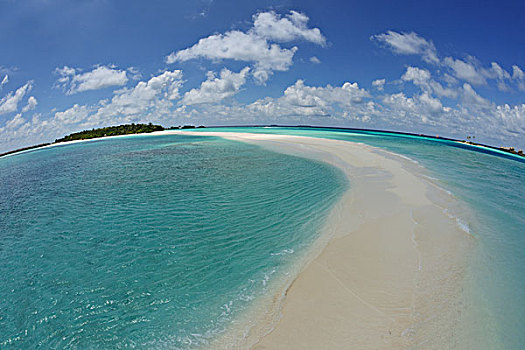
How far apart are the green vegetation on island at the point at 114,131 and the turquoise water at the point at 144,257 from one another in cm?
5519

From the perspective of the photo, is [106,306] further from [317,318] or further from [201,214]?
[201,214]

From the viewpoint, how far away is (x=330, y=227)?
6.88 meters

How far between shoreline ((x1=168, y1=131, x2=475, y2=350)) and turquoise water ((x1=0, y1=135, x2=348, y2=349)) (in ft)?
1.95

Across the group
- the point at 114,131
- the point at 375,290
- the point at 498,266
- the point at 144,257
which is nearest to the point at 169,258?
the point at 144,257

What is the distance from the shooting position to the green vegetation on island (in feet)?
185

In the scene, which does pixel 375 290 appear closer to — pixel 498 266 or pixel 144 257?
pixel 498 266

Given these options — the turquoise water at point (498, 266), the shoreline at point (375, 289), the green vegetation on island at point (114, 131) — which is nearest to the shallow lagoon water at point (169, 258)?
the turquoise water at point (498, 266)

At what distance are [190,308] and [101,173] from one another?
579 inches

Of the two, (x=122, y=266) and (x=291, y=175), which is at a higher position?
(x=291, y=175)

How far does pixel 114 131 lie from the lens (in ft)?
216

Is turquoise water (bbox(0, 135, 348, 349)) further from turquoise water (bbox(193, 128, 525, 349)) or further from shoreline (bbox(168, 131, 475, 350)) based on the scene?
turquoise water (bbox(193, 128, 525, 349))

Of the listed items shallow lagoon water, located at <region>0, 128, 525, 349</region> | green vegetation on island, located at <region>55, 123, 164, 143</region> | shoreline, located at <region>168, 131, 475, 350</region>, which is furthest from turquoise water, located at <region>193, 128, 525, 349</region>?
green vegetation on island, located at <region>55, 123, 164, 143</region>

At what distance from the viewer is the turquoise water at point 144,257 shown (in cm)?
368

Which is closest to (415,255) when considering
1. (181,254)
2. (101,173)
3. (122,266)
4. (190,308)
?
(190,308)
